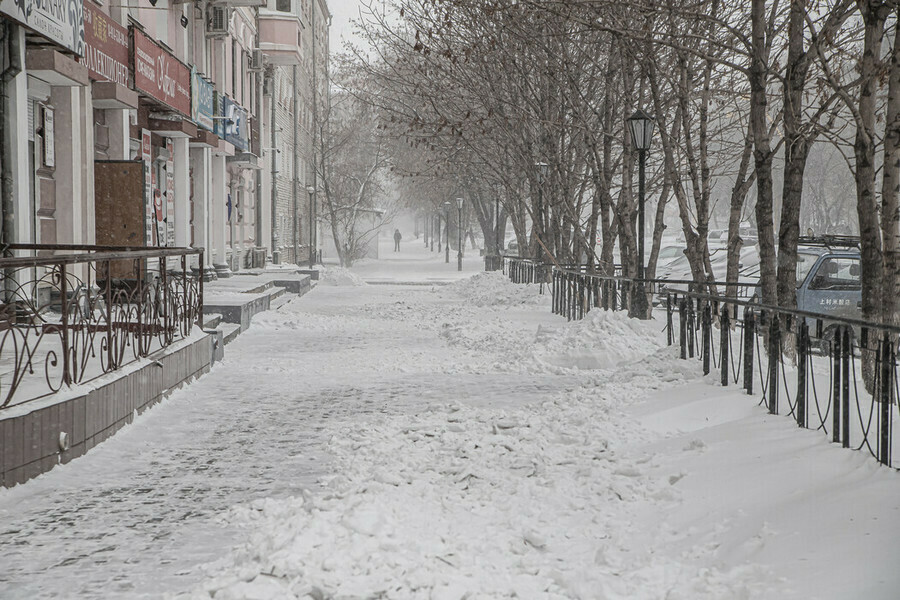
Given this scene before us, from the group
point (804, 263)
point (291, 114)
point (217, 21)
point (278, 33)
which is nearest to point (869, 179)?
point (804, 263)

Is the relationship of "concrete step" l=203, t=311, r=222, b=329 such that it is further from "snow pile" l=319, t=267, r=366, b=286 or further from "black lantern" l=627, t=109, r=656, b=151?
"snow pile" l=319, t=267, r=366, b=286

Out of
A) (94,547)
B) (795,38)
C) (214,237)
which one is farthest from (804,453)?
(214,237)

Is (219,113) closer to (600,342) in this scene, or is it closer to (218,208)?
(218,208)

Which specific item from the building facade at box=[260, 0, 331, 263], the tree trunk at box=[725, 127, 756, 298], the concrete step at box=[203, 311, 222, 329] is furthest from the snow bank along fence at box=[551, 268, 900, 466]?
the building facade at box=[260, 0, 331, 263]

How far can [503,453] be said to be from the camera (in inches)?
259

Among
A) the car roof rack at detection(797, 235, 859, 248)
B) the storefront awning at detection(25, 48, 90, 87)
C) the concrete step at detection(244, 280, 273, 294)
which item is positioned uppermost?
the storefront awning at detection(25, 48, 90, 87)

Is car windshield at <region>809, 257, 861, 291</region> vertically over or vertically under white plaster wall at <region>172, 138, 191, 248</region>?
under

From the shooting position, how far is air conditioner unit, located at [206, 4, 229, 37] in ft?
78.8

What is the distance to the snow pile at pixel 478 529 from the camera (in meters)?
4.01

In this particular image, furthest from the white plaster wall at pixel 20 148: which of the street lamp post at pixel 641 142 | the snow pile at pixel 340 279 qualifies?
the snow pile at pixel 340 279

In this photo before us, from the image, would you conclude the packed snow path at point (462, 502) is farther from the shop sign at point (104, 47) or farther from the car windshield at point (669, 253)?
the car windshield at point (669, 253)

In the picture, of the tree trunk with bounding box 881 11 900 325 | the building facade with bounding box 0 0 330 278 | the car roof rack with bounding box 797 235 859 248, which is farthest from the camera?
the car roof rack with bounding box 797 235 859 248

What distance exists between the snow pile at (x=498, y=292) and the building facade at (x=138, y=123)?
6.43 metres

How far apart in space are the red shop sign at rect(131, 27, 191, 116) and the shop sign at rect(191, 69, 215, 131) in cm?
54
